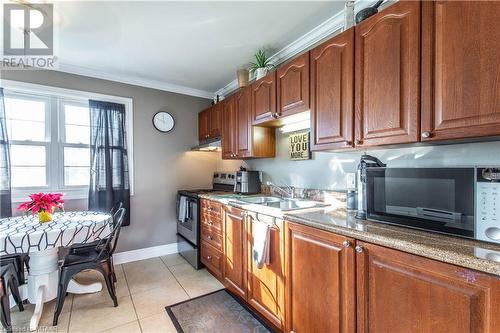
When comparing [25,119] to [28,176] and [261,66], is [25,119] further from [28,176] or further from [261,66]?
[261,66]

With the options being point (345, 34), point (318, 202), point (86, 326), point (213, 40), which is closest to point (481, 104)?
point (345, 34)

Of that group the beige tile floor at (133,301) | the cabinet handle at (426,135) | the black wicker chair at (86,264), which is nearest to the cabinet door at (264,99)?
the cabinet handle at (426,135)

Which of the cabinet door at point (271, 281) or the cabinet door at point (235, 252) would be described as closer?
the cabinet door at point (271, 281)

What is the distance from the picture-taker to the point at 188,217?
9.95 feet

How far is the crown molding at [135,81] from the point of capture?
9.07 feet

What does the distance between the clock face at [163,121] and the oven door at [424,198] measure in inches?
112

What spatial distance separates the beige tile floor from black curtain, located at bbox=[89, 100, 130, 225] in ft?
2.53

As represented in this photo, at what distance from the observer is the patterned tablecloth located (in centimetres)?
157

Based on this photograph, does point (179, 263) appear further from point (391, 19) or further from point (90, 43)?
point (391, 19)

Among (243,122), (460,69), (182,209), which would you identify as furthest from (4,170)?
(460,69)

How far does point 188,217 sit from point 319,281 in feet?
6.83

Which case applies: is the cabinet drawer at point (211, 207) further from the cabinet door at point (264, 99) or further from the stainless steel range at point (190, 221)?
the cabinet door at point (264, 99)

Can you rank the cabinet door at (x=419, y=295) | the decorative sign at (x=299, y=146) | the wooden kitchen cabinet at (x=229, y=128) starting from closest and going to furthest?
the cabinet door at (x=419, y=295) < the decorative sign at (x=299, y=146) < the wooden kitchen cabinet at (x=229, y=128)

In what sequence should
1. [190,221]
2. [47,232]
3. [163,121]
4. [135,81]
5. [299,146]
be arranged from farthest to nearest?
[163,121] < [135,81] < [190,221] < [299,146] < [47,232]
